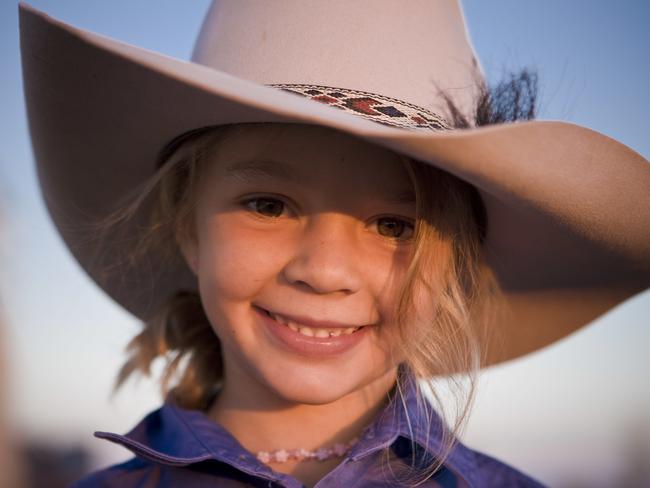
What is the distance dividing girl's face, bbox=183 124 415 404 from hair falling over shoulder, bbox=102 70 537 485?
51 millimetres

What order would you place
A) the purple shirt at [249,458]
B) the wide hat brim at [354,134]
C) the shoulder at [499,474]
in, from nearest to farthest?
the wide hat brim at [354,134] → the purple shirt at [249,458] → the shoulder at [499,474]

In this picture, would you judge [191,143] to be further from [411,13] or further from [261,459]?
[261,459]

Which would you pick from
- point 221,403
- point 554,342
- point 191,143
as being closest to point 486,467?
point 554,342

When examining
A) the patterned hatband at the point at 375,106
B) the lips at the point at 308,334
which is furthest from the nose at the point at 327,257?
the patterned hatband at the point at 375,106

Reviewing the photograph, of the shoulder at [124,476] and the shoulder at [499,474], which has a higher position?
the shoulder at [499,474]

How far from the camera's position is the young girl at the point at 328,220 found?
145 centimetres

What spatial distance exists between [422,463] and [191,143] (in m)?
1.00

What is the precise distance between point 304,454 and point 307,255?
55 cm

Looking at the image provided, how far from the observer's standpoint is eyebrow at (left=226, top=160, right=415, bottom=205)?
1.54 m

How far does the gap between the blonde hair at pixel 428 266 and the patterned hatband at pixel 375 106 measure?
0.11 metres

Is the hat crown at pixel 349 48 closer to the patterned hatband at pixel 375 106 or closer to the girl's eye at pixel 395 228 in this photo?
the patterned hatband at pixel 375 106

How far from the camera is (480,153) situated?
3.92 ft

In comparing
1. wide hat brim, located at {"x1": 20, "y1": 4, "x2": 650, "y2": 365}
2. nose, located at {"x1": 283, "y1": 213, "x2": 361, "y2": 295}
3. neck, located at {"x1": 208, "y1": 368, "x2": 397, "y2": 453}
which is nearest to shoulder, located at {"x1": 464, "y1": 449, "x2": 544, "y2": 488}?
neck, located at {"x1": 208, "y1": 368, "x2": 397, "y2": 453}

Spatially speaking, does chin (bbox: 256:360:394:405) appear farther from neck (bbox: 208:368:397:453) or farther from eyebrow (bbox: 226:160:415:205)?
eyebrow (bbox: 226:160:415:205)
